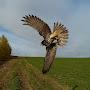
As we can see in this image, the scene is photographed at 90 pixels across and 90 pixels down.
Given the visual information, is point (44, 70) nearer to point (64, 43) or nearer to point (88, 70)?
point (64, 43)

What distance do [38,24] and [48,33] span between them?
0.42 m

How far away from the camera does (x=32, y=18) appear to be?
512 inches

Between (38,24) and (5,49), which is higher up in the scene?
(5,49)

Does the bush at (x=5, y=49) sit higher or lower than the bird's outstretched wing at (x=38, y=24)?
higher

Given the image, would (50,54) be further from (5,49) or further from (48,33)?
(5,49)

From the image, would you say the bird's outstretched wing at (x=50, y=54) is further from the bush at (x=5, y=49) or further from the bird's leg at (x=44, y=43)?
the bush at (x=5, y=49)

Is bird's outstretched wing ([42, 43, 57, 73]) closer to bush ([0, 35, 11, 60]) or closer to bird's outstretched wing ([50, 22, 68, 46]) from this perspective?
bird's outstretched wing ([50, 22, 68, 46])

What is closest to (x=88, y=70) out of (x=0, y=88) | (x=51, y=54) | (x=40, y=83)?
(x=40, y=83)

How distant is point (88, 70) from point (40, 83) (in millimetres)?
22376

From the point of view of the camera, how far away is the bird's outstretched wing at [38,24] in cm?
1287

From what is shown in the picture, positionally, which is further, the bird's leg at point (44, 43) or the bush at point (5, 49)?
the bush at point (5, 49)

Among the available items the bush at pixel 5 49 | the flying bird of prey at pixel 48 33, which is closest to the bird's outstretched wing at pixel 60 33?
the flying bird of prey at pixel 48 33

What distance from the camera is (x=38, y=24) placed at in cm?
1288

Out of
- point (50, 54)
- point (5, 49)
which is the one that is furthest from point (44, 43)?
point (5, 49)
